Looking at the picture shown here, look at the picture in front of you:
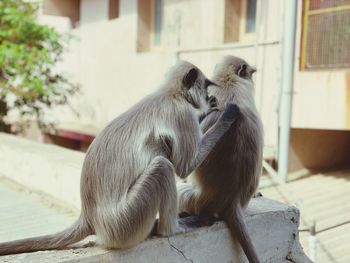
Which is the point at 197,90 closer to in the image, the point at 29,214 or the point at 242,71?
the point at 242,71

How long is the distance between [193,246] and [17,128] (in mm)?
A: 8304

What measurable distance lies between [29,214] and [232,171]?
8.06ft

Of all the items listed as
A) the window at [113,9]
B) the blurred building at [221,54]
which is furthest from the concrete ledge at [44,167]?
the window at [113,9]

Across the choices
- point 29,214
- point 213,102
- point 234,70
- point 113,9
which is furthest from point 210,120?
point 113,9

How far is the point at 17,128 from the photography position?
10.2 meters

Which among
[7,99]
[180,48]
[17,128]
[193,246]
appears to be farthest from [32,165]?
[17,128]

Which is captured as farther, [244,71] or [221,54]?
[221,54]

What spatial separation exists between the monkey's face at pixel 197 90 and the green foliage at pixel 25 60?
5.69 metres

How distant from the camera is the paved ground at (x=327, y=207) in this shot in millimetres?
4809

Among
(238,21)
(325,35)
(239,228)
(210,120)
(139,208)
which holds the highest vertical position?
(238,21)

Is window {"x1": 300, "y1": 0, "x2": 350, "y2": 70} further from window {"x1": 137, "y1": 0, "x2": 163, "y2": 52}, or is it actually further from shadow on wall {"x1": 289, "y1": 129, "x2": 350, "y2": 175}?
window {"x1": 137, "y1": 0, "x2": 163, "y2": 52}

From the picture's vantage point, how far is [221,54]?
741 centimetres

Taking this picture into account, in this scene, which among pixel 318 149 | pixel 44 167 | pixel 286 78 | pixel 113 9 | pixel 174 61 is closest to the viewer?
pixel 44 167

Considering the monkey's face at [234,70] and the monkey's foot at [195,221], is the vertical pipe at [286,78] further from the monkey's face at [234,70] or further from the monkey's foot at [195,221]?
the monkey's foot at [195,221]
